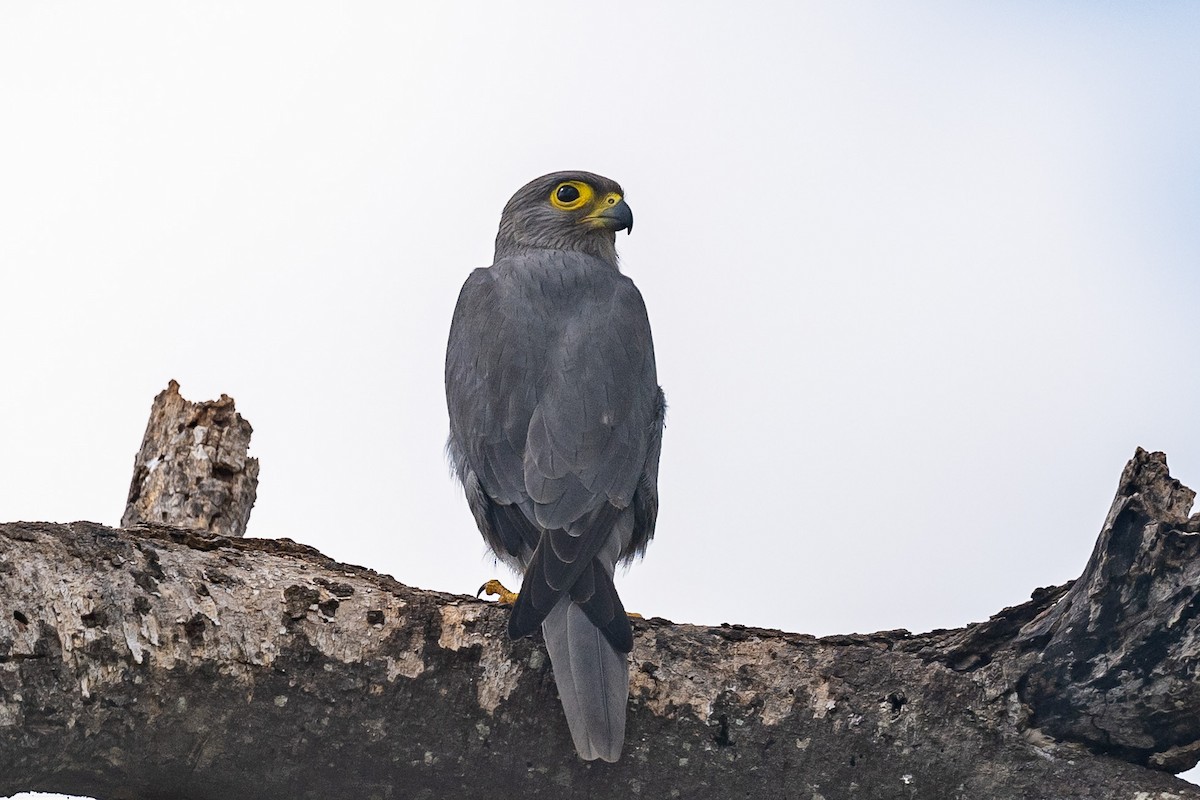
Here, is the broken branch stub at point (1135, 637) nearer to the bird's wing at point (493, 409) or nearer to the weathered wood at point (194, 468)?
the bird's wing at point (493, 409)

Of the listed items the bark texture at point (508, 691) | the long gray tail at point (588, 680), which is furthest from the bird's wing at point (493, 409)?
the bark texture at point (508, 691)

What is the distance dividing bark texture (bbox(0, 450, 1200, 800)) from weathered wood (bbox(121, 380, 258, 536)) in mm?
1537

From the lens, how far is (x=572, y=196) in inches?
250

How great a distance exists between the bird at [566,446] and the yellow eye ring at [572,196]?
0.33 metres

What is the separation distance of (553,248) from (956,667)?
3408 millimetres

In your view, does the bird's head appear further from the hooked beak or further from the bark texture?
the bark texture

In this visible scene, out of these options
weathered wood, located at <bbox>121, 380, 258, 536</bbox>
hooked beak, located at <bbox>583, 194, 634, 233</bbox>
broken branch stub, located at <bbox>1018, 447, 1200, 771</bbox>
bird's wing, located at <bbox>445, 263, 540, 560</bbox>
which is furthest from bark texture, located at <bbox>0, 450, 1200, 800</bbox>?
hooked beak, located at <bbox>583, 194, 634, 233</bbox>

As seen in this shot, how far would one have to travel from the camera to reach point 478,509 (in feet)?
15.9

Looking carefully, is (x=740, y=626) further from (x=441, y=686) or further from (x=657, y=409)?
(x=657, y=409)

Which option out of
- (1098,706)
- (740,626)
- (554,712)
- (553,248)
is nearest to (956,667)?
(1098,706)

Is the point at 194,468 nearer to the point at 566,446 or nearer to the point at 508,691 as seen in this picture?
the point at 566,446

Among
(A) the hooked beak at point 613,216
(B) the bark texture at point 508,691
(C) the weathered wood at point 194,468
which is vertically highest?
(A) the hooked beak at point 613,216

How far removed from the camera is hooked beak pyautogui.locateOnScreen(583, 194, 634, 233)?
20.4 feet

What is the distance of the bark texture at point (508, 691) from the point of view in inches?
123
